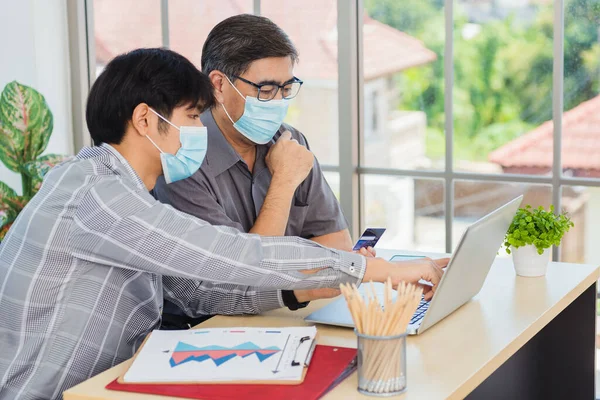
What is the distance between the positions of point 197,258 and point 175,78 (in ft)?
1.42

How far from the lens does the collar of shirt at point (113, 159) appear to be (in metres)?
1.75

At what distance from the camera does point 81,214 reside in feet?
5.41

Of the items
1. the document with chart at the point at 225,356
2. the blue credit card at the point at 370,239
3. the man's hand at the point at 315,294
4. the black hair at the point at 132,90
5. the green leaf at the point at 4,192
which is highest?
the black hair at the point at 132,90

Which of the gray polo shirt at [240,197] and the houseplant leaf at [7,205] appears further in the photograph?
the houseplant leaf at [7,205]

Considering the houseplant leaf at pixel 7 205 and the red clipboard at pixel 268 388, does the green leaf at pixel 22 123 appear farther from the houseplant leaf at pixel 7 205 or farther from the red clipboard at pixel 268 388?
the red clipboard at pixel 268 388

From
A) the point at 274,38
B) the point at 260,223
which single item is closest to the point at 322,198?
→ the point at 260,223

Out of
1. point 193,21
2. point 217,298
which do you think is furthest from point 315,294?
point 193,21

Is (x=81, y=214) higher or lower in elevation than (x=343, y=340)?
higher

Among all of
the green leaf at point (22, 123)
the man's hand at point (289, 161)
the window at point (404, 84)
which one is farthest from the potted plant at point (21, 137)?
the man's hand at point (289, 161)

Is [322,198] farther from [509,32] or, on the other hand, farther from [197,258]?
[509,32]

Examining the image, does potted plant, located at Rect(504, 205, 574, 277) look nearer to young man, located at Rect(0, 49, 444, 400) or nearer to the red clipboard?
young man, located at Rect(0, 49, 444, 400)

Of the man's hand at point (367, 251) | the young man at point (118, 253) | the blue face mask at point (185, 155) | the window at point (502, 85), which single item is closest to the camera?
the young man at point (118, 253)

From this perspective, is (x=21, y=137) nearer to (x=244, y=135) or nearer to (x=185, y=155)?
(x=244, y=135)

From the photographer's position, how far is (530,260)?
2.20 m
